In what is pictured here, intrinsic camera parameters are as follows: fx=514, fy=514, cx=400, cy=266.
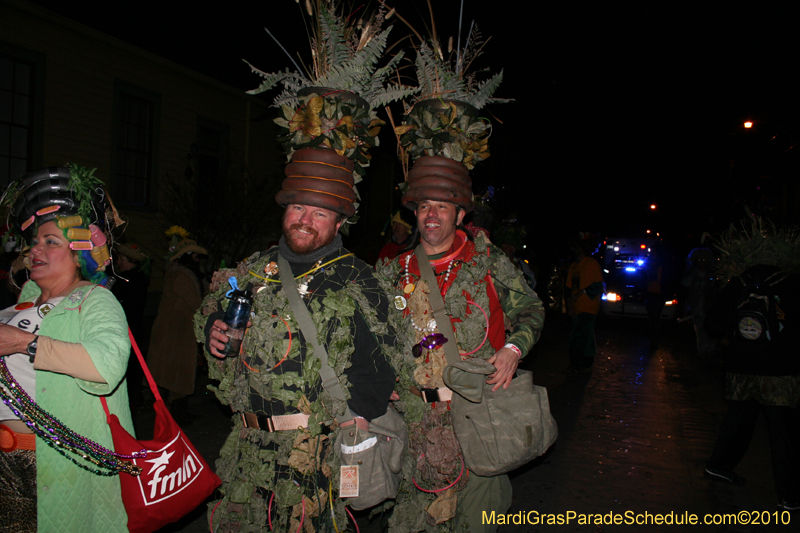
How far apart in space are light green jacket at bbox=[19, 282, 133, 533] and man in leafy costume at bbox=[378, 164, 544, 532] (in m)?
1.34

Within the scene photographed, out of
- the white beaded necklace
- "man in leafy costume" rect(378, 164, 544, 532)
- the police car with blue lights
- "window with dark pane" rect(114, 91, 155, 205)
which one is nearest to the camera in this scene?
"man in leafy costume" rect(378, 164, 544, 532)

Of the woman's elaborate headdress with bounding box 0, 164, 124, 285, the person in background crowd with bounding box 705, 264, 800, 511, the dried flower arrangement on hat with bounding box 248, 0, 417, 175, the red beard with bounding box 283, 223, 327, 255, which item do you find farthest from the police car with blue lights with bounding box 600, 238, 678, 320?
the woman's elaborate headdress with bounding box 0, 164, 124, 285

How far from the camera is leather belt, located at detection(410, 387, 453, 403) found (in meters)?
2.99

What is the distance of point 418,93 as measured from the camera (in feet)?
11.6

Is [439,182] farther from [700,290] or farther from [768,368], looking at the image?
[700,290]

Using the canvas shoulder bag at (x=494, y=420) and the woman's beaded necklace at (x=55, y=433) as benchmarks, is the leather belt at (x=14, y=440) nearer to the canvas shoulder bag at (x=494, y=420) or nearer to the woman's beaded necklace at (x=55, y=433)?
the woman's beaded necklace at (x=55, y=433)

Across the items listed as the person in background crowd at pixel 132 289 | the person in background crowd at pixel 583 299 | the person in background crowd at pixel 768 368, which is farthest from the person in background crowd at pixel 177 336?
the person in background crowd at pixel 583 299

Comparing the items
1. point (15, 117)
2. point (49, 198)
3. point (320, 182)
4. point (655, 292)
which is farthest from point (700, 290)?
point (15, 117)

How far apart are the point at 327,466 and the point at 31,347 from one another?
53.4 inches

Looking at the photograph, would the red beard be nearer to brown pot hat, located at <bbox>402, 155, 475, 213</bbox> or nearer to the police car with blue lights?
brown pot hat, located at <bbox>402, 155, 475, 213</bbox>

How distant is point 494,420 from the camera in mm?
2762

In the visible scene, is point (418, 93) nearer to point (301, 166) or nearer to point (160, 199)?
point (301, 166)

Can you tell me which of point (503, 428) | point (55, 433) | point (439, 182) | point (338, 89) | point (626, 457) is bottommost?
point (626, 457)

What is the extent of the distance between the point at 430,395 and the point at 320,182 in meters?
1.38
